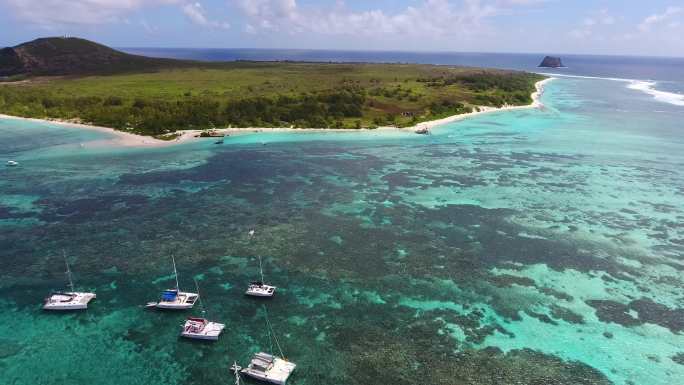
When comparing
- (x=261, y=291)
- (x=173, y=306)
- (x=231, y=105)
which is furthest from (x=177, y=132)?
(x=261, y=291)

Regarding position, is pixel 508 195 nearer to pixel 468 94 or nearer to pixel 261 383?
pixel 261 383

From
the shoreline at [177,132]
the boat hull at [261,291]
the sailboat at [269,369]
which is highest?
the shoreline at [177,132]

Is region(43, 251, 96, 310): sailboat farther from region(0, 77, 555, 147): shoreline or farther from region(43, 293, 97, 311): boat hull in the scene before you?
region(0, 77, 555, 147): shoreline

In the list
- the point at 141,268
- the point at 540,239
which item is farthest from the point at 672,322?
the point at 141,268

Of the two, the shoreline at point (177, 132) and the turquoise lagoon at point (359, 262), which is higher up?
the shoreline at point (177, 132)

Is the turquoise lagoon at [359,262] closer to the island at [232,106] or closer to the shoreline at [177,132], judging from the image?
the shoreline at [177,132]

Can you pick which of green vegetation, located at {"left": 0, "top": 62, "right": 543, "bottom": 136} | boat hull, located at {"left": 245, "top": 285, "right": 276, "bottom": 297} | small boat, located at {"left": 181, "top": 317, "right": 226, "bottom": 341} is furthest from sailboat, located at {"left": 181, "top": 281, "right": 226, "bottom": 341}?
green vegetation, located at {"left": 0, "top": 62, "right": 543, "bottom": 136}

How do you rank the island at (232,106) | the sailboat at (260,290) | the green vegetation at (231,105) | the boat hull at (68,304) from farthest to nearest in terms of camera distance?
Answer: the green vegetation at (231,105)
the island at (232,106)
the sailboat at (260,290)
the boat hull at (68,304)

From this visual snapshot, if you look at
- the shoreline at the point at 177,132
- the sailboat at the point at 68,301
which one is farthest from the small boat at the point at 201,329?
the shoreline at the point at 177,132
